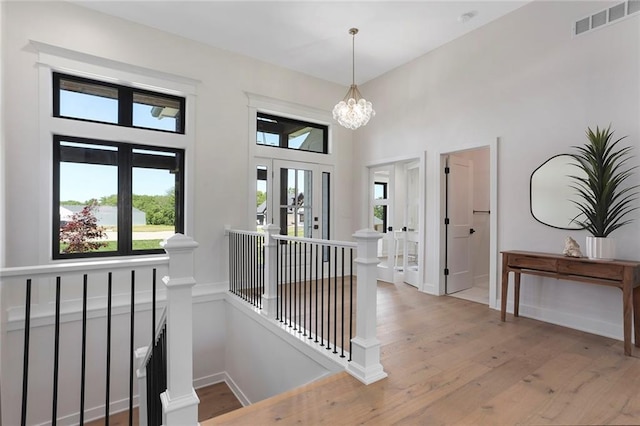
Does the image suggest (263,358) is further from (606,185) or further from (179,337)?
(606,185)

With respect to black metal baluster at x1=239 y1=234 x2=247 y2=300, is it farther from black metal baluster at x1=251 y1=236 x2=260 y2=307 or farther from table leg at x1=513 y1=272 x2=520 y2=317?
table leg at x1=513 y1=272 x2=520 y2=317

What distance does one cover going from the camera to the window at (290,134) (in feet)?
16.1

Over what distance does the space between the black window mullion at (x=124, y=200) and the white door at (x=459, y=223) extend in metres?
4.32

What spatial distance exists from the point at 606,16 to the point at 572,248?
225cm

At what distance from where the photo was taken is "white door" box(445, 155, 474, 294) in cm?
446

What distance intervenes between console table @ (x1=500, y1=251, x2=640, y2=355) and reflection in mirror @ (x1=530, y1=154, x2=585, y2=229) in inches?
A: 20.1

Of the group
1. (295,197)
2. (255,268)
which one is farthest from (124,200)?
(295,197)

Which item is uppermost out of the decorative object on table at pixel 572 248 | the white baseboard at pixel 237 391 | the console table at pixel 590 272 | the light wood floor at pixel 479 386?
the decorative object on table at pixel 572 248

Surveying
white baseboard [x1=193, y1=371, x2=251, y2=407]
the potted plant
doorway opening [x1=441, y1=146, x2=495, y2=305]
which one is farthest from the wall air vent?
white baseboard [x1=193, y1=371, x2=251, y2=407]

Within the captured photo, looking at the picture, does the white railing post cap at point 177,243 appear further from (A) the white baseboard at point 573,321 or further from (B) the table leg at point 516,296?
(A) the white baseboard at point 573,321

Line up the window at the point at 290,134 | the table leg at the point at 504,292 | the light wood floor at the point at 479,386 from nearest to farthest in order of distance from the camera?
the light wood floor at the point at 479,386, the table leg at the point at 504,292, the window at the point at 290,134

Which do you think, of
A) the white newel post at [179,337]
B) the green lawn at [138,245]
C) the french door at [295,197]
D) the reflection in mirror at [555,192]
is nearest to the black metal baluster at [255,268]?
the french door at [295,197]

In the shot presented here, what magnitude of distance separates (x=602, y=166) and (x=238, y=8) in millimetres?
4114

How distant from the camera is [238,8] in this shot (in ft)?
11.7
